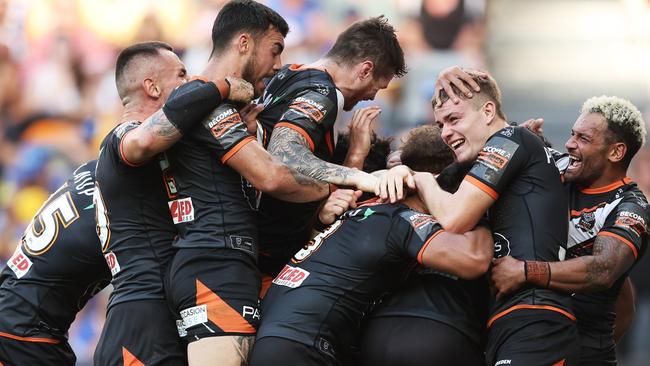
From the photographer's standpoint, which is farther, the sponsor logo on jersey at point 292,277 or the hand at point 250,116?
the hand at point 250,116

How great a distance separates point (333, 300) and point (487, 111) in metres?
1.68

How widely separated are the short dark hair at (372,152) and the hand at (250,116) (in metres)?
0.89

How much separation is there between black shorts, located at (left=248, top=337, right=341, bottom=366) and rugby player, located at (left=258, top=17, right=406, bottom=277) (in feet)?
3.74

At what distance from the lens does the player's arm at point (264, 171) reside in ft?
20.7

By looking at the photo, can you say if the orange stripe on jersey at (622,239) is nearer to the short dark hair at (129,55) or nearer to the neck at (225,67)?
the neck at (225,67)

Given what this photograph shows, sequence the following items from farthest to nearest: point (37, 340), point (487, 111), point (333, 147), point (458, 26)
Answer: point (458, 26) < point (37, 340) < point (333, 147) < point (487, 111)

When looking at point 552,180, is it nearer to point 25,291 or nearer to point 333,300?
point 333,300

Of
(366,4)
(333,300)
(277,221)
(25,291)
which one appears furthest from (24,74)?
(333,300)

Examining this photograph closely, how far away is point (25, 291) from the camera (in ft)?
25.4

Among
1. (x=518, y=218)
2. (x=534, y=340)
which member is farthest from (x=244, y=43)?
(x=534, y=340)

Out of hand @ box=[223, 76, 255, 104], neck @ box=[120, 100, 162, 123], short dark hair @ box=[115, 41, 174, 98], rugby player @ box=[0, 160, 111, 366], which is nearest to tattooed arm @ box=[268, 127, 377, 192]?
hand @ box=[223, 76, 255, 104]

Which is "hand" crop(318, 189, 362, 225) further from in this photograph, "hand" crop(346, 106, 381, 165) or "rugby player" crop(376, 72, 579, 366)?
"hand" crop(346, 106, 381, 165)

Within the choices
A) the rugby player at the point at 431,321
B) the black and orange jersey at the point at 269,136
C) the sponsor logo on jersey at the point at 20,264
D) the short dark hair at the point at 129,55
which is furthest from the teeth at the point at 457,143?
the sponsor logo on jersey at the point at 20,264

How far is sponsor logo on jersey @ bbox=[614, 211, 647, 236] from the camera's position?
6805mm
